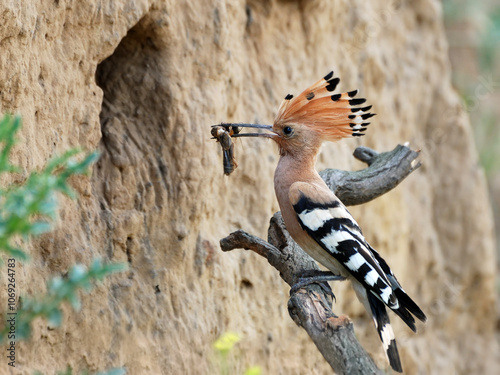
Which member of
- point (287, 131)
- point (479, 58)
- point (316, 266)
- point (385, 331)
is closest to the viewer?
point (385, 331)

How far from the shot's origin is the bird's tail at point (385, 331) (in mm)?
2873

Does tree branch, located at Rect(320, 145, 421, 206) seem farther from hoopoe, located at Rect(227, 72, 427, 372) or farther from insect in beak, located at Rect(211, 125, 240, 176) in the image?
insect in beak, located at Rect(211, 125, 240, 176)

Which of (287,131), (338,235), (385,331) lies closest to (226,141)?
(287,131)

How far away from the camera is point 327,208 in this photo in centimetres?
317

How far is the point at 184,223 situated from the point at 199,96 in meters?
0.66

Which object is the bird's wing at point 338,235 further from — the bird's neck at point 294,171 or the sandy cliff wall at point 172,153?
the sandy cliff wall at point 172,153

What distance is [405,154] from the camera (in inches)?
143

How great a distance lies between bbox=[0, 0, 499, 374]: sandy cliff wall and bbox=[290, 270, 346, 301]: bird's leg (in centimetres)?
67

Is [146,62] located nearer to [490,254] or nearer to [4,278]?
[4,278]

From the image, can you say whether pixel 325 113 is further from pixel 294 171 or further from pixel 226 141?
pixel 226 141

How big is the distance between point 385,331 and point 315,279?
1.21 feet

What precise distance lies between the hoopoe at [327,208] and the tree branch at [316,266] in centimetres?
12

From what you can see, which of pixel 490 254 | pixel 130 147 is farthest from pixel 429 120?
pixel 130 147

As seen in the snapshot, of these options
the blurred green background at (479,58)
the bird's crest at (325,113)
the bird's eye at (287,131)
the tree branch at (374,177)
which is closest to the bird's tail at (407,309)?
the tree branch at (374,177)
